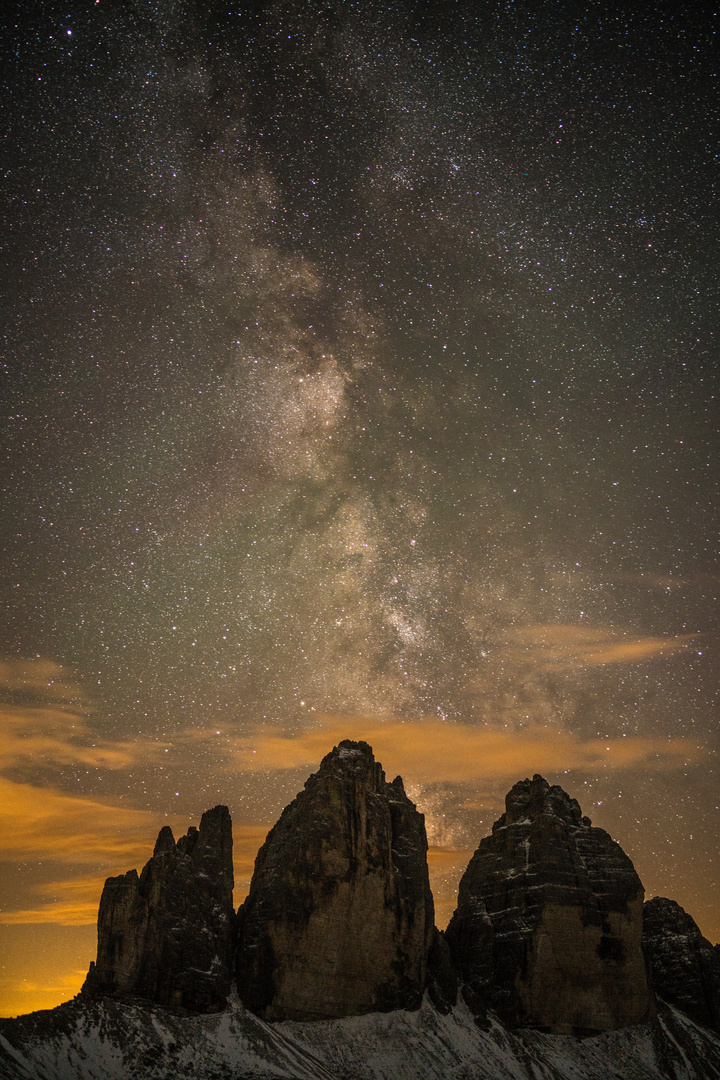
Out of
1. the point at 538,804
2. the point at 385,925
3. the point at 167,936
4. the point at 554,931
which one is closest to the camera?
the point at 167,936

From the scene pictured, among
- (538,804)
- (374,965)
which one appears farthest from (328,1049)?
(538,804)

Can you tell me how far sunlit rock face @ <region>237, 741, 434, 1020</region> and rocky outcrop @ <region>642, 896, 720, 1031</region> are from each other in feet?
146

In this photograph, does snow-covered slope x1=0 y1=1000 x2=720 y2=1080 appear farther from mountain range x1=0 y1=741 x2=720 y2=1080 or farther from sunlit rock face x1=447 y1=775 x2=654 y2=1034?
sunlit rock face x1=447 y1=775 x2=654 y2=1034

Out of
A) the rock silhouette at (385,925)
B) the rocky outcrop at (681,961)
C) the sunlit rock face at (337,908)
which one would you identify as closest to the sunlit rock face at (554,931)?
the rock silhouette at (385,925)

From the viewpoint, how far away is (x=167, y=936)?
272 ft

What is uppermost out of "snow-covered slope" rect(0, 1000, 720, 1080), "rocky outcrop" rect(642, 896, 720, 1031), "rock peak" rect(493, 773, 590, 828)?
"rock peak" rect(493, 773, 590, 828)

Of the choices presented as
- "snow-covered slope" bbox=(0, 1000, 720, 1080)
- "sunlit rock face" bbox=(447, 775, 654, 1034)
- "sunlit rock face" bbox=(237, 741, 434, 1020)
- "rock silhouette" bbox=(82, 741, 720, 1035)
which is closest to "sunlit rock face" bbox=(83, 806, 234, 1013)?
"rock silhouette" bbox=(82, 741, 720, 1035)

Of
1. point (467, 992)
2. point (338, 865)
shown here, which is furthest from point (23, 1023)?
point (467, 992)

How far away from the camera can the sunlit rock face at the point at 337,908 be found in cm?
8831

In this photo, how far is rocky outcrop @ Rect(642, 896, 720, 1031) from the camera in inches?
4692

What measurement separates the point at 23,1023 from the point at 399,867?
50.6 m

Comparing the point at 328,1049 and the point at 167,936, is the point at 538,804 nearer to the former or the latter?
the point at 328,1049

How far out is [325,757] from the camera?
10638cm

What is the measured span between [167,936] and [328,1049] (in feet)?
68.6
